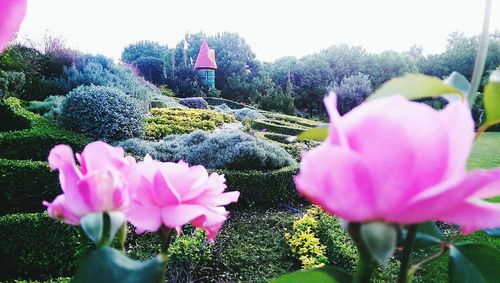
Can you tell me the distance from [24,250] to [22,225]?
0.21 metres

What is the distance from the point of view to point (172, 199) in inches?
14.6

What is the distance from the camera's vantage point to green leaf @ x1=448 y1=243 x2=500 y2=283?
0.40m

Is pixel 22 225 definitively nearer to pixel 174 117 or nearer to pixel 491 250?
pixel 491 250

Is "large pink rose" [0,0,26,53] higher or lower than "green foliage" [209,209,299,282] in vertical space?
higher

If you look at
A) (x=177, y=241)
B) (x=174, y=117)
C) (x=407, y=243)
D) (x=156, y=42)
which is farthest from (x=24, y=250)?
(x=156, y=42)

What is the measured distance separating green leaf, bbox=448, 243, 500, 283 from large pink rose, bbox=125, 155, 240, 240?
219mm

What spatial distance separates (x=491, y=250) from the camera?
416mm

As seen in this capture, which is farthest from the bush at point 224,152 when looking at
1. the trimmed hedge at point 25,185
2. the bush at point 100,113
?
the trimmed hedge at point 25,185

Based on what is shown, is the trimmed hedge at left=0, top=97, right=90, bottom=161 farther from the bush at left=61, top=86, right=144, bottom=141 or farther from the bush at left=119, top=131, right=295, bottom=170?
the bush at left=119, top=131, right=295, bottom=170

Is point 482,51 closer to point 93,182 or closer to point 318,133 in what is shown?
point 318,133

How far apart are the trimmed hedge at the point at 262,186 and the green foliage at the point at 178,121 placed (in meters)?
3.02

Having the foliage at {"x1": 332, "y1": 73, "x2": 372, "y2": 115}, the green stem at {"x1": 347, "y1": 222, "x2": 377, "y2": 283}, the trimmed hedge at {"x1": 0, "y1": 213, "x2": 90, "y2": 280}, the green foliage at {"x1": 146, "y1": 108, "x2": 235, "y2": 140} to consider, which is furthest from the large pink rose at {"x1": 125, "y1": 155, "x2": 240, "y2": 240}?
the foliage at {"x1": 332, "y1": 73, "x2": 372, "y2": 115}

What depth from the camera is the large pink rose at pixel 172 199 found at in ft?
1.19

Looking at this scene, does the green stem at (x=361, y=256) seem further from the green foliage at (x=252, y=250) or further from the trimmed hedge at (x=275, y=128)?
the trimmed hedge at (x=275, y=128)
